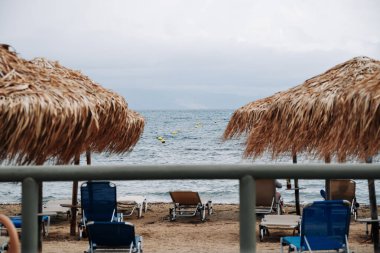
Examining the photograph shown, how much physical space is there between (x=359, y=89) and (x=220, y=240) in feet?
12.5

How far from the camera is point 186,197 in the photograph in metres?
12.4

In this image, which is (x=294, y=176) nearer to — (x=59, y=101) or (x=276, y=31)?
(x=59, y=101)

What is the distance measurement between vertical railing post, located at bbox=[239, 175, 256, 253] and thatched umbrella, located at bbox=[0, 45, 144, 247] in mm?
4760

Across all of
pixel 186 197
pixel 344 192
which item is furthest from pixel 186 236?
pixel 344 192

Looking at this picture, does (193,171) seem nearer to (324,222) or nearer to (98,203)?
(324,222)

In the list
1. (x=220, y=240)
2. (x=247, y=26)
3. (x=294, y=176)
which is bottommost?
(x=220, y=240)

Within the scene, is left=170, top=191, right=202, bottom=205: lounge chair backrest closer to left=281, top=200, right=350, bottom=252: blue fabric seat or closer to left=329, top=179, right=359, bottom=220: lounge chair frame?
left=329, top=179, right=359, bottom=220: lounge chair frame

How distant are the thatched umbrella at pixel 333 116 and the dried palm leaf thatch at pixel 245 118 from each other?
311 cm

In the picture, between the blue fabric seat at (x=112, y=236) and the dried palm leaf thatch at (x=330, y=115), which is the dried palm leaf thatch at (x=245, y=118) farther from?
the blue fabric seat at (x=112, y=236)

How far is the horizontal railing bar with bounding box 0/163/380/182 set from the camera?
1935 mm

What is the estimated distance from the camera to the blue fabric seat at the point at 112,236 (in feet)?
23.0

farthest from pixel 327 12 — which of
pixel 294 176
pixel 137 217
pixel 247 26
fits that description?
pixel 294 176

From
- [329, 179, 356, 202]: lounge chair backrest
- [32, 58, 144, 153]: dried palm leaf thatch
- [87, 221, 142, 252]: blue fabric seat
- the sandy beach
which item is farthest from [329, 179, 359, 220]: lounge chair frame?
[87, 221, 142, 252]: blue fabric seat

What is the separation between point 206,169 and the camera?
1.93 m
